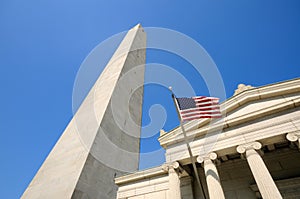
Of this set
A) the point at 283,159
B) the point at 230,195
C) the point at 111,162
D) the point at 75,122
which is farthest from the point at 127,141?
the point at 283,159

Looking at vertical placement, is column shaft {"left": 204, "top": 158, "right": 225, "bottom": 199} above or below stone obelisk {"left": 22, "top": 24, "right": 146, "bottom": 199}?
below

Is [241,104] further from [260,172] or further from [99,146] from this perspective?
[99,146]

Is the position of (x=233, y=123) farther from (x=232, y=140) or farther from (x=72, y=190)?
(x=72, y=190)

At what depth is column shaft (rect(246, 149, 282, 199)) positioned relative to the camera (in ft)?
26.1

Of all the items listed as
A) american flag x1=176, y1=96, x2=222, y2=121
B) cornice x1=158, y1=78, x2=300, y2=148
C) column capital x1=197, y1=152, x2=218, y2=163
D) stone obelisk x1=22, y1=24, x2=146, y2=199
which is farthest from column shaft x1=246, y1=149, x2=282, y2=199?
stone obelisk x1=22, y1=24, x2=146, y2=199

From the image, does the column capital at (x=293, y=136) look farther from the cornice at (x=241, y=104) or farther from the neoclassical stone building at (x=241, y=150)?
the cornice at (x=241, y=104)

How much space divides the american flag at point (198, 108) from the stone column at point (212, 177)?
2426mm

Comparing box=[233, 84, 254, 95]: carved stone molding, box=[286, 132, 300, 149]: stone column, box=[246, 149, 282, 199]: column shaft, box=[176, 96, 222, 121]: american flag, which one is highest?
box=[233, 84, 254, 95]: carved stone molding

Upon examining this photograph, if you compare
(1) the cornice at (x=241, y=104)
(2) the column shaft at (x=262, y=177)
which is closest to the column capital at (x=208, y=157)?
(1) the cornice at (x=241, y=104)

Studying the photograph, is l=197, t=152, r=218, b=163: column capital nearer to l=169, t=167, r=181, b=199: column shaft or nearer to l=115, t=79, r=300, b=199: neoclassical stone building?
l=115, t=79, r=300, b=199: neoclassical stone building

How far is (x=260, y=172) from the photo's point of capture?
8.78 m

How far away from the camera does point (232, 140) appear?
1059 centimetres

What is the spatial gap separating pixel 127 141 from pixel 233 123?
16.3 metres

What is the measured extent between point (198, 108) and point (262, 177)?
4.38m
